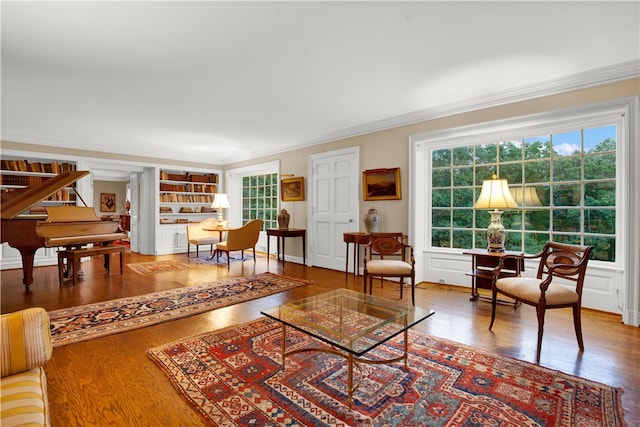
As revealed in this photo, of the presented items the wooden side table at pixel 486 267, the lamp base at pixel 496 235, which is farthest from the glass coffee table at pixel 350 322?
the lamp base at pixel 496 235

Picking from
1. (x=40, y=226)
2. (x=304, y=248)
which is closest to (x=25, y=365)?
(x=40, y=226)

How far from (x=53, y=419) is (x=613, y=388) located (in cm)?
300

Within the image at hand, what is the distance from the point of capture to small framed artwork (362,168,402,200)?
4.34 m

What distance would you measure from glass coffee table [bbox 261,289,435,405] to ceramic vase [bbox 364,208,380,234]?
2.11 m

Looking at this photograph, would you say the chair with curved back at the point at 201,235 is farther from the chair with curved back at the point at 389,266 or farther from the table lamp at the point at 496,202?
the table lamp at the point at 496,202

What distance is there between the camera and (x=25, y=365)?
1.21 metres

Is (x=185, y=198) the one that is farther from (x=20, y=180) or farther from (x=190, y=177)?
(x=20, y=180)

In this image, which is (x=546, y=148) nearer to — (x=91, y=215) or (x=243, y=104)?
(x=243, y=104)

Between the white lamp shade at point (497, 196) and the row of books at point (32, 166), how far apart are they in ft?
23.3

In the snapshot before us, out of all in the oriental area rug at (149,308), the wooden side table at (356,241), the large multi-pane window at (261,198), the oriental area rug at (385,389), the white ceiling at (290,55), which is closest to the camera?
the oriental area rug at (385,389)

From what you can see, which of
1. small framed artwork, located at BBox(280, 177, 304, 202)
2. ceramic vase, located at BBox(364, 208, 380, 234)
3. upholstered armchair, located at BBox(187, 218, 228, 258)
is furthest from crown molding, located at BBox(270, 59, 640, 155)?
upholstered armchair, located at BBox(187, 218, 228, 258)

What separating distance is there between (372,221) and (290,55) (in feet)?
8.40

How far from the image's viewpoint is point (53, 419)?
57.8 inches

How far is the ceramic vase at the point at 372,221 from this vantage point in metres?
4.43
